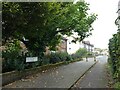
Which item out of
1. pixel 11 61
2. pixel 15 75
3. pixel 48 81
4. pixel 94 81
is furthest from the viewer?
pixel 11 61

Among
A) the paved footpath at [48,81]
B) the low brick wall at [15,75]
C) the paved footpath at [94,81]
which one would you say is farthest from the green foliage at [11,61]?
the paved footpath at [94,81]

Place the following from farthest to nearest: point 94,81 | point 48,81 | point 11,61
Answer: point 11,61, point 94,81, point 48,81

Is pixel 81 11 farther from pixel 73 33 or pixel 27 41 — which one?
pixel 27 41

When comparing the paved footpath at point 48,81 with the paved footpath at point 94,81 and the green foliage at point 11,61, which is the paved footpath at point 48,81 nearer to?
the paved footpath at point 94,81

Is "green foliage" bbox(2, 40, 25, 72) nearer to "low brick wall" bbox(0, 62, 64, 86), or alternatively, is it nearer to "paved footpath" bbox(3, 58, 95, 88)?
"low brick wall" bbox(0, 62, 64, 86)

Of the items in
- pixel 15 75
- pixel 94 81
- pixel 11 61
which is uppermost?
pixel 11 61

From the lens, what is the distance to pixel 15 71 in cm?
1795

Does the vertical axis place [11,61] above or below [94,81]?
above

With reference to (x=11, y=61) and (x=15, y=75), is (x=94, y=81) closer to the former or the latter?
(x=15, y=75)

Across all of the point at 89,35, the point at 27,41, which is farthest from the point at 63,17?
the point at 89,35

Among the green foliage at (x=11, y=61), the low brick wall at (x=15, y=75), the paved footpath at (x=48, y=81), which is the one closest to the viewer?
the paved footpath at (x=48, y=81)

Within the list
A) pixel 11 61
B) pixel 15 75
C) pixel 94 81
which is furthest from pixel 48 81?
pixel 11 61

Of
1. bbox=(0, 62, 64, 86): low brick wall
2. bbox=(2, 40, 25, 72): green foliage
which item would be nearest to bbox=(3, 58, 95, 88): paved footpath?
bbox=(0, 62, 64, 86): low brick wall

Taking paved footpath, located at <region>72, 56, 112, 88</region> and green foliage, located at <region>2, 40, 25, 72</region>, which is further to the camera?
green foliage, located at <region>2, 40, 25, 72</region>
